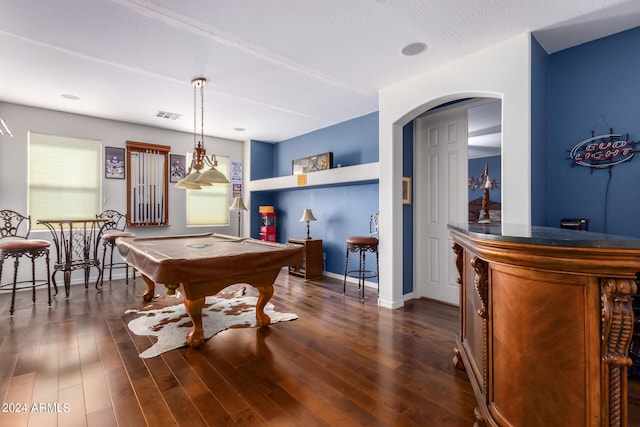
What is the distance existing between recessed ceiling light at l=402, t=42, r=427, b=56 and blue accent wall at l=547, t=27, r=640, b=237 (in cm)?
130

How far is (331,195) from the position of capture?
18.9 feet

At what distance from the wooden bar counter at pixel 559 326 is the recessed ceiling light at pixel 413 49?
2261 millimetres

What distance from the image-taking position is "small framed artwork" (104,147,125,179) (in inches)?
206

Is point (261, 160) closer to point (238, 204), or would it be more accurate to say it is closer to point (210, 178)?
point (238, 204)

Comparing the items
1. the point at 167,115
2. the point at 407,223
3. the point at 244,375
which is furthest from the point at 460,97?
the point at 167,115

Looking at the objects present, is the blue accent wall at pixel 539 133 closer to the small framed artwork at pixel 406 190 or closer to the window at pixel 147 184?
the small framed artwork at pixel 406 190

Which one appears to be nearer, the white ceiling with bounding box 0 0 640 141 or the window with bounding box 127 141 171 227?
the white ceiling with bounding box 0 0 640 141

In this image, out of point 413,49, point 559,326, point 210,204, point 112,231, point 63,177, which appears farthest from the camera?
point 210,204

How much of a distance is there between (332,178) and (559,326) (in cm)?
403

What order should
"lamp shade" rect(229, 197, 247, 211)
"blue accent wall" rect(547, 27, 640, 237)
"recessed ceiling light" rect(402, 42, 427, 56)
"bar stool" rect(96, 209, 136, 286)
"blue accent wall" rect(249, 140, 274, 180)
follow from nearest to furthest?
"blue accent wall" rect(547, 27, 640, 237) → "recessed ceiling light" rect(402, 42, 427, 56) → "bar stool" rect(96, 209, 136, 286) → "lamp shade" rect(229, 197, 247, 211) → "blue accent wall" rect(249, 140, 274, 180)

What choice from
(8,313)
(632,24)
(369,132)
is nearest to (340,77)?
(369,132)

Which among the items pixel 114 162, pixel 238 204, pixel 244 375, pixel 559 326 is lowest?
pixel 244 375

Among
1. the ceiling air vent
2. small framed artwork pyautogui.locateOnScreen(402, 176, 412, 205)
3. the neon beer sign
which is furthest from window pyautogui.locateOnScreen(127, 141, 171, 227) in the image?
the neon beer sign

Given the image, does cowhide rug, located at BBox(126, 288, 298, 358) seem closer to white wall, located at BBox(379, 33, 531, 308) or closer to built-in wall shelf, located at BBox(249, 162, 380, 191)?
white wall, located at BBox(379, 33, 531, 308)
